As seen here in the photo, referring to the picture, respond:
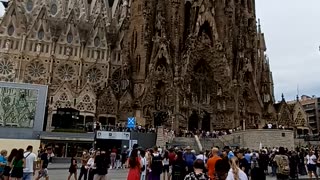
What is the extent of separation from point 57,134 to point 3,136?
474 centimetres

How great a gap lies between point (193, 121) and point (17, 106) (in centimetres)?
2589

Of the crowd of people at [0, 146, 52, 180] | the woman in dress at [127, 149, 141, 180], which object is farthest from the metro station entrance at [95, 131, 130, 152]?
the woman in dress at [127, 149, 141, 180]

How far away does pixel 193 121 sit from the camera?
47031mm

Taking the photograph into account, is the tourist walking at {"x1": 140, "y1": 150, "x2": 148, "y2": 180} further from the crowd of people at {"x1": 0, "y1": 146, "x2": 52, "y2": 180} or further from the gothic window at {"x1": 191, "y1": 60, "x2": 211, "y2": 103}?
the gothic window at {"x1": 191, "y1": 60, "x2": 211, "y2": 103}

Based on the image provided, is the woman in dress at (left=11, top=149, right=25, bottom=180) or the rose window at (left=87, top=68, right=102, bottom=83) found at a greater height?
the rose window at (left=87, top=68, right=102, bottom=83)

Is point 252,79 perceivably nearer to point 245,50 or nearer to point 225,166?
point 245,50

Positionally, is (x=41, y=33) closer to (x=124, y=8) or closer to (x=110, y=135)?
(x=124, y=8)

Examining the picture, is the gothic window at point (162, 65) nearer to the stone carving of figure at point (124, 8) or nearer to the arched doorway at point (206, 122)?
the arched doorway at point (206, 122)

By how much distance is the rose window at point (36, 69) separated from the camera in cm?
5025

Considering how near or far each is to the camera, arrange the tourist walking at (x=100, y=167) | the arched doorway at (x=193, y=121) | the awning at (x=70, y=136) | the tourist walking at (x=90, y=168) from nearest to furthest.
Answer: the tourist walking at (x=100, y=167), the tourist walking at (x=90, y=168), the awning at (x=70, y=136), the arched doorway at (x=193, y=121)

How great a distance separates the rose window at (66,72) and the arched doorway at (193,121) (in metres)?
19.8

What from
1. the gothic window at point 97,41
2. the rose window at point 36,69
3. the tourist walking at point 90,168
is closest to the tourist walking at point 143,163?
the tourist walking at point 90,168

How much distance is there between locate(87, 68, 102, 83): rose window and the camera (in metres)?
52.6

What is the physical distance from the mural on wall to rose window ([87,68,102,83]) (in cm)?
2497
